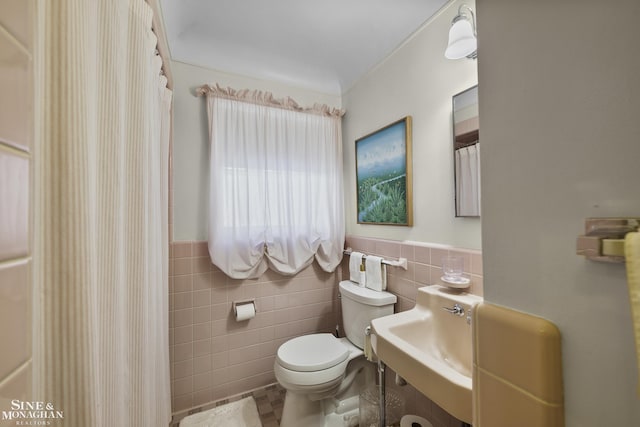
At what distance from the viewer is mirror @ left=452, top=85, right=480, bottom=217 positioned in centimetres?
110

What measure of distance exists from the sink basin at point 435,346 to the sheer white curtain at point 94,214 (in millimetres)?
804

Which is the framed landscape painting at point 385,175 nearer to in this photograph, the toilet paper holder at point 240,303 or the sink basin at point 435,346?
the sink basin at point 435,346

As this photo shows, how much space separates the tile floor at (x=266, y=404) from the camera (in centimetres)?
153

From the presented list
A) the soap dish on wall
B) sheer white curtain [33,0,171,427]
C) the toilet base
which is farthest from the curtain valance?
the toilet base

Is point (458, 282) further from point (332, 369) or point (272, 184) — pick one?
point (272, 184)

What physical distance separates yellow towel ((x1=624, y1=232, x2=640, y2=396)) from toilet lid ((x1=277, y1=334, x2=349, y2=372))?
1.25 metres

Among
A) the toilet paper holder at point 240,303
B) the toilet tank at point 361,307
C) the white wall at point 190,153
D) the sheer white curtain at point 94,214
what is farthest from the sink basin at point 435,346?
the white wall at point 190,153

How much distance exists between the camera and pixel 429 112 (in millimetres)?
1321

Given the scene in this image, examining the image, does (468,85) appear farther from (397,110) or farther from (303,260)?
(303,260)

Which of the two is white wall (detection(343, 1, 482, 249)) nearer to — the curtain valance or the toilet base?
the curtain valance

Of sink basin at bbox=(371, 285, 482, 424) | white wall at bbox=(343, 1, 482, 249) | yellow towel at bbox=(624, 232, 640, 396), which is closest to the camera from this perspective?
yellow towel at bbox=(624, 232, 640, 396)

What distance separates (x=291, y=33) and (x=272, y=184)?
3.02 ft

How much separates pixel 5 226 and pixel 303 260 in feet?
5.38

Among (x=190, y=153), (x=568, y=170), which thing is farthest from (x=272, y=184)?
(x=568, y=170)
